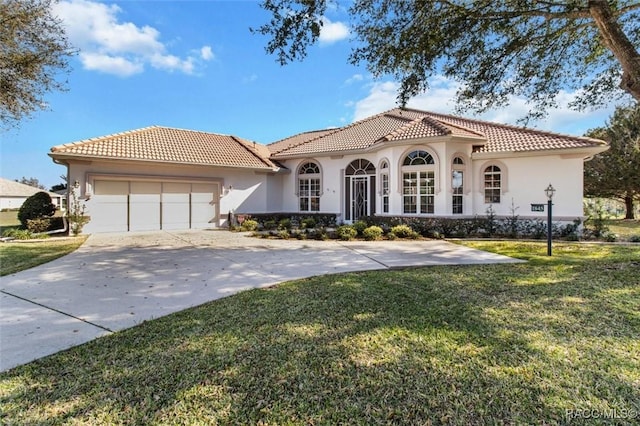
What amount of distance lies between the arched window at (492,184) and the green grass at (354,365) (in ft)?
34.0

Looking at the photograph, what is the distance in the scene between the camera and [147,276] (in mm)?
7031

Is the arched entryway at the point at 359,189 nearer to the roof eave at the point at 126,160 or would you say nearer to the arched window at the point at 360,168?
the arched window at the point at 360,168

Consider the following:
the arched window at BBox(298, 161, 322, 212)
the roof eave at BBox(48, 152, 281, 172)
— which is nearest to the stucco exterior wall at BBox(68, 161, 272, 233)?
the roof eave at BBox(48, 152, 281, 172)

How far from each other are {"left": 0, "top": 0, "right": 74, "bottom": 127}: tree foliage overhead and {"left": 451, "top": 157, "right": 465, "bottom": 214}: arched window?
16.3 meters

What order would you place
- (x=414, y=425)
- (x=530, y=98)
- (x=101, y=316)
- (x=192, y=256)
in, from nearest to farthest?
(x=414, y=425) < (x=101, y=316) < (x=192, y=256) < (x=530, y=98)

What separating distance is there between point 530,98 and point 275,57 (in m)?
8.79

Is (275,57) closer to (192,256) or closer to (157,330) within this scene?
(192,256)

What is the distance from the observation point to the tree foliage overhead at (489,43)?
8211 mm

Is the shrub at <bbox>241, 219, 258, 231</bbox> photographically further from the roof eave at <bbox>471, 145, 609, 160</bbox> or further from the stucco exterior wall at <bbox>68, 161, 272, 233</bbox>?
the roof eave at <bbox>471, 145, 609, 160</bbox>

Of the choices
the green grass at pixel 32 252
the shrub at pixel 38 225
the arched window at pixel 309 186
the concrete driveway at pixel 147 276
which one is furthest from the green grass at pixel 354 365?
the shrub at pixel 38 225

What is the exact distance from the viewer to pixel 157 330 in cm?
418

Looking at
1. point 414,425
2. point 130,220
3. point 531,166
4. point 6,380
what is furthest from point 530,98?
point 130,220

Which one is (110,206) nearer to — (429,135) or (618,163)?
(429,135)

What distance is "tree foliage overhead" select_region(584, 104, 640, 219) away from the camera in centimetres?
2367
